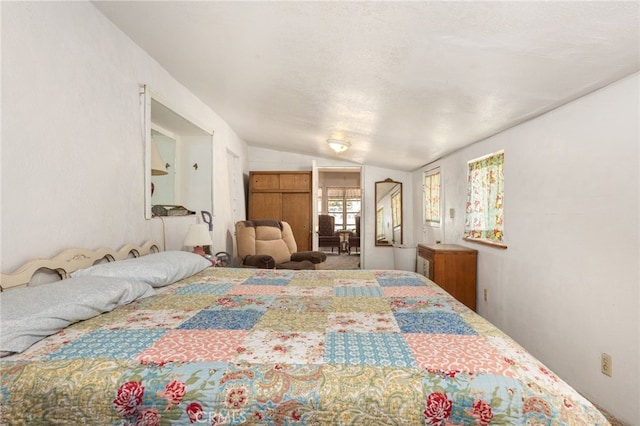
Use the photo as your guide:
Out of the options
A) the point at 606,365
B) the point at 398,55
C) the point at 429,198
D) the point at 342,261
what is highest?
the point at 398,55

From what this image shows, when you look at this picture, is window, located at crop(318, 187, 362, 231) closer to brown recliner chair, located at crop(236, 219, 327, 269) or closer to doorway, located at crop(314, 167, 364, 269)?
doorway, located at crop(314, 167, 364, 269)

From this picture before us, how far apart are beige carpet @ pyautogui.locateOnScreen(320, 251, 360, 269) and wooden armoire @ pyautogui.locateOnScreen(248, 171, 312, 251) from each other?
1268 millimetres

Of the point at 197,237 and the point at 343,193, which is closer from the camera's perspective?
the point at 197,237

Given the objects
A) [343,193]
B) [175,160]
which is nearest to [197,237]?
[175,160]

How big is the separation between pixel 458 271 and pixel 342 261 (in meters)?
4.34

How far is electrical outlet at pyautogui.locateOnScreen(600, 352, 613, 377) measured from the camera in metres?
1.84

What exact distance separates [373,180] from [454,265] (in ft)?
10.2

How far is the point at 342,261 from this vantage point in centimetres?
766

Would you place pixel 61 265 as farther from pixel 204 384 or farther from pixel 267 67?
pixel 267 67

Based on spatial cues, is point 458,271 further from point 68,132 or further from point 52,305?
point 68,132

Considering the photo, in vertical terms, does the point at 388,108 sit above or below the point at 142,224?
above

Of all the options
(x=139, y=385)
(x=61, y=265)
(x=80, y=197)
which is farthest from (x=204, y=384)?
(x=80, y=197)

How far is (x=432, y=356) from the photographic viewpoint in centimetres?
103

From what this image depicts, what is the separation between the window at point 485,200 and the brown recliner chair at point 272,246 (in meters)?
1.95
